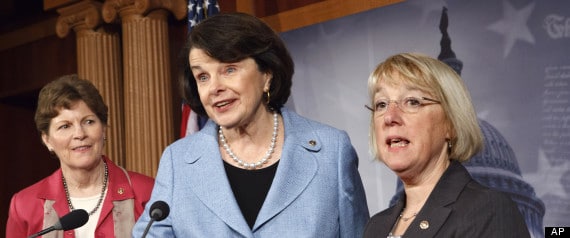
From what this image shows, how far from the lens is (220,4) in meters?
5.84

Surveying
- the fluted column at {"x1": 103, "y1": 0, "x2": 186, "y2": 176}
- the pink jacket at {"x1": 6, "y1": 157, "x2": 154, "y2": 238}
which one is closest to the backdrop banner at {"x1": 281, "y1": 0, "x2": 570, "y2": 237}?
the fluted column at {"x1": 103, "y1": 0, "x2": 186, "y2": 176}

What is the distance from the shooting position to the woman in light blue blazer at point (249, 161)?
2.38 meters

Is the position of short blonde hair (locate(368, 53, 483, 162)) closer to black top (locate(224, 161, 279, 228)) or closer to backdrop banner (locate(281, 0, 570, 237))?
→ black top (locate(224, 161, 279, 228))

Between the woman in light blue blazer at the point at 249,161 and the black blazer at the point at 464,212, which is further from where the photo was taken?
the woman in light blue blazer at the point at 249,161

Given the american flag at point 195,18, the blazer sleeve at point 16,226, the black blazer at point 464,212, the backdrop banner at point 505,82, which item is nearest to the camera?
the black blazer at point 464,212

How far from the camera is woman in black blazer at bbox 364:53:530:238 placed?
1.95m

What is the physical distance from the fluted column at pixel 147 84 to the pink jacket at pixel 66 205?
2.25 meters

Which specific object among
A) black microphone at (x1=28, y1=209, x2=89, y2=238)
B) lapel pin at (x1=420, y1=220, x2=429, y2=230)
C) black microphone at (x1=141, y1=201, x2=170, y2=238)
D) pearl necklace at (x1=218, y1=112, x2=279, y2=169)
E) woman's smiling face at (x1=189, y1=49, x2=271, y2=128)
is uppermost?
woman's smiling face at (x1=189, y1=49, x2=271, y2=128)

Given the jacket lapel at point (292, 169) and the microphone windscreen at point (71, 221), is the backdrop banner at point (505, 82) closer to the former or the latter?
the jacket lapel at point (292, 169)

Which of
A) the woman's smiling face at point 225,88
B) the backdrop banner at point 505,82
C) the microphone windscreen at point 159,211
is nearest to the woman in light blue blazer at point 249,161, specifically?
the woman's smiling face at point 225,88

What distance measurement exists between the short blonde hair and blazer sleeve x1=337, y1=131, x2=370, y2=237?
1.53 feet

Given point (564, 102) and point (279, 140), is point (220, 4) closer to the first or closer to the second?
point (564, 102)

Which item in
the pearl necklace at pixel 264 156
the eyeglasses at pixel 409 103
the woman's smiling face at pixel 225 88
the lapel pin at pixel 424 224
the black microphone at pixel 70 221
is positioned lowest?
the black microphone at pixel 70 221

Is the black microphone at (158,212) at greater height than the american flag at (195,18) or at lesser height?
lesser
